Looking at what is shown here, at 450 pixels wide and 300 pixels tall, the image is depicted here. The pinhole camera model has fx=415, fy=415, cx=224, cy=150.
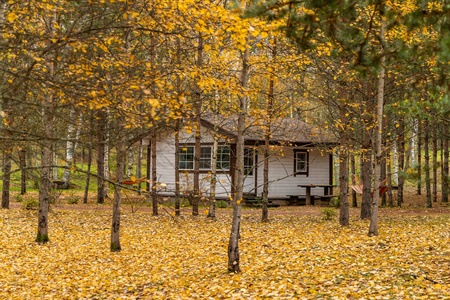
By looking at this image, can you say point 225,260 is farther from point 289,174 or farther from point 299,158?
point 299,158

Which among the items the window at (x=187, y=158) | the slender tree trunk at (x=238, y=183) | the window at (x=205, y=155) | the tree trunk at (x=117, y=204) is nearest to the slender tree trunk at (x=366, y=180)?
the slender tree trunk at (x=238, y=183)

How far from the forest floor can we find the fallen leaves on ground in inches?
0.8

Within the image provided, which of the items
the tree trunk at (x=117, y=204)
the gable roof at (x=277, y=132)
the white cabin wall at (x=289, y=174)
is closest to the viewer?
the tree trunk at (x=117, y=204)

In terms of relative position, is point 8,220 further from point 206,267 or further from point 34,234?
point 206,267

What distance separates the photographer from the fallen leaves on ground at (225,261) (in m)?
6.86

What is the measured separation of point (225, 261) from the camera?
366 inches

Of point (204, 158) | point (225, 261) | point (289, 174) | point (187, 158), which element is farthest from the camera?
point (289, 174)

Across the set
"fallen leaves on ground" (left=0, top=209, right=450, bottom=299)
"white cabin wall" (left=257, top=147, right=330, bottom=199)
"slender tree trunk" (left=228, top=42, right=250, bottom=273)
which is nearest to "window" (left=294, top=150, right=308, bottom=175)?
"white cabin wall" (left=257, top=147, right=330, bottom=199)

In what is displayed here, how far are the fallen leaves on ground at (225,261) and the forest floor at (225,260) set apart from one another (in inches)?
0.8

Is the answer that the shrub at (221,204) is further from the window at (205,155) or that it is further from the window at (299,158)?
the window at (299,158)

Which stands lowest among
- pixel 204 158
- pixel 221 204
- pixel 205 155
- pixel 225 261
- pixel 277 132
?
pixel 225 261

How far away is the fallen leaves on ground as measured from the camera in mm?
6863

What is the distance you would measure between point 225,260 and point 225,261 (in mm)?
94

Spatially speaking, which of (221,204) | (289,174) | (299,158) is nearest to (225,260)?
(221,204)
